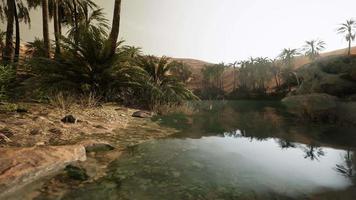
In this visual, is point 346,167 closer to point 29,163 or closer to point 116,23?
point 29,163

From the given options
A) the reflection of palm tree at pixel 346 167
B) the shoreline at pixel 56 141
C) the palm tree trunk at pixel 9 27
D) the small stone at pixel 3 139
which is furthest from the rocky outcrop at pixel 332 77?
the palm tree trunk at pixel 9 27

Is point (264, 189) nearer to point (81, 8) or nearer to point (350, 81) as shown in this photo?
point (350, 81)

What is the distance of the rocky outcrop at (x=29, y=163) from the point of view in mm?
2235

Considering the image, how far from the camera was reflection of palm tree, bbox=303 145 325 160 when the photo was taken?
4.15m

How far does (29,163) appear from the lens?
8.32 ft

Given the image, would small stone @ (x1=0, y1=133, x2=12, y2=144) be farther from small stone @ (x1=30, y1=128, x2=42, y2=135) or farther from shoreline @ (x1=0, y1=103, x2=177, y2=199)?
small stone @ (x1=30, y1=128, x2=42, y2=135)

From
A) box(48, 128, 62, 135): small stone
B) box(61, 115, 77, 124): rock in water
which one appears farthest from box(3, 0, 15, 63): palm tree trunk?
box(48, 128, 62, 135): small stone

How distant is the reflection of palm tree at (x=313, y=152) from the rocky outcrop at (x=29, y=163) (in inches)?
132

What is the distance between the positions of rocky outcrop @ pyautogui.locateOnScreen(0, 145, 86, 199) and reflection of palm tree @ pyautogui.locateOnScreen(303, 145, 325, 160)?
3.36 metres

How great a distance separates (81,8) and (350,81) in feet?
54.6

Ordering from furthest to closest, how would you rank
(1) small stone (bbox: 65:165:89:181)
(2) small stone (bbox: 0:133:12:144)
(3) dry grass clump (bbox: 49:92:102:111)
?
1. (3) dry grass clump (bbox: 49:92:102:111)
2. (2) small stone (bbox: 0:133:12:144)
3. (1) small stone (bbox: 65:165:89:181)

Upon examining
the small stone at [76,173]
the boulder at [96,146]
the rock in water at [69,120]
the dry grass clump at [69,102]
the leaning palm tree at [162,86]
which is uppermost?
the leaning palm tree at [162,86]

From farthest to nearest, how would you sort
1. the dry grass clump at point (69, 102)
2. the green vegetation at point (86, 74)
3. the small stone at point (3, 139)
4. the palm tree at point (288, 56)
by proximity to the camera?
the palm tree at point (288, 56) < the green vegetation at point (86, 74) < the dry grass clump at point (69, 102) < the small stone at point (3, 139)

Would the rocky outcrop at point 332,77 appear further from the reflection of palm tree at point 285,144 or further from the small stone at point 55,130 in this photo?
the small stone at point 55,130
